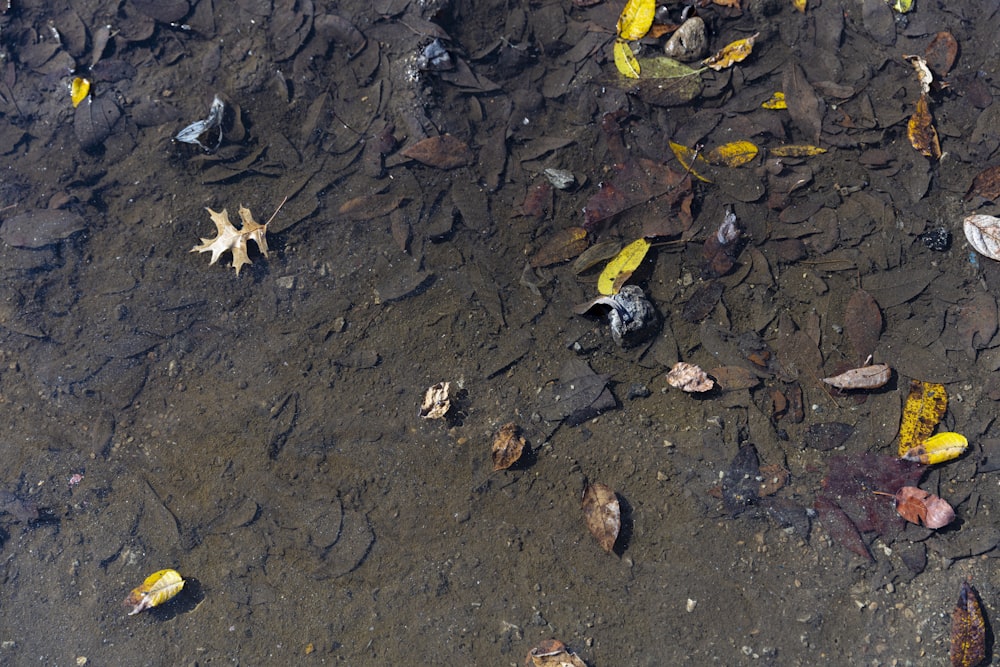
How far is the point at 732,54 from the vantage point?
3.10 meters

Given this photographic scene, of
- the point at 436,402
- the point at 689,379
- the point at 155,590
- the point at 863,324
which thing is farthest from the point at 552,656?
the point at 863,324

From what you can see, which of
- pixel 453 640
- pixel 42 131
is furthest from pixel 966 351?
pixel 42 131

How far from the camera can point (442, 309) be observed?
288 cm

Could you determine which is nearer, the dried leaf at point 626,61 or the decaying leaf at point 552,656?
the decaying leaf at point 552,656

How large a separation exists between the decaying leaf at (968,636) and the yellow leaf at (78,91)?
190 inches

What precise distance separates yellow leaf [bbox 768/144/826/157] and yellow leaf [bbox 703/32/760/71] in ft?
1.78

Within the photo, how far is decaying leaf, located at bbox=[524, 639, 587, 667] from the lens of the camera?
7.93 ft

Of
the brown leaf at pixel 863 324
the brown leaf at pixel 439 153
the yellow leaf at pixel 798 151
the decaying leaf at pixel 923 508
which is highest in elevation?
the brown leaf at pixel 439 153

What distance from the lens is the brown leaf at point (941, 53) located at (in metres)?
3.01

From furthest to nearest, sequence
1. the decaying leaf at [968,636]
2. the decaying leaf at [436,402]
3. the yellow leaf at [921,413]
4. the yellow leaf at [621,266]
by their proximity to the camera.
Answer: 1. the yellow leaf at [621,266]
2. the decaying leaf at [436,402]
3. the yellow leaf at [921,413]
4. the decaying leaf at [968,636]

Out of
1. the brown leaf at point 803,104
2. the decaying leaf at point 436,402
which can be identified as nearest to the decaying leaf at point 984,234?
the brown leaf at point 803,104

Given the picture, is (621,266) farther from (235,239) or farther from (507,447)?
(235,239)

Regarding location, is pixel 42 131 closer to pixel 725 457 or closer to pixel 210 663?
pixel 210 663

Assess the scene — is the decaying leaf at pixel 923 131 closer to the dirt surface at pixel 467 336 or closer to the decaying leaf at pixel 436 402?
the dirt surface at pixel 467 336
